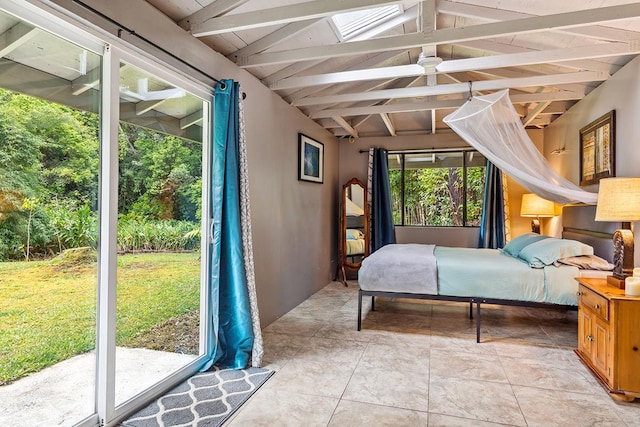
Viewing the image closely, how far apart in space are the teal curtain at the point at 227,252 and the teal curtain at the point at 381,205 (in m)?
3.26

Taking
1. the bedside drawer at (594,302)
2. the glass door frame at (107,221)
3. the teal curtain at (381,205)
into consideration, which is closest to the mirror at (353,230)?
the teal curtain at (381,205)

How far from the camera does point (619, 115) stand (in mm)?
2986

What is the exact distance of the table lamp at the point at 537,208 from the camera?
14.3 feet

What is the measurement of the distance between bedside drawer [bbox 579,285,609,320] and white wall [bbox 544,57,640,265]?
1.75 feet

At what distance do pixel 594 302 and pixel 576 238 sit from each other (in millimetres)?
1670

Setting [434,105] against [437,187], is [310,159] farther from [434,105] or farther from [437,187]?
[437,187]

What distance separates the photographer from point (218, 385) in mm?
2348

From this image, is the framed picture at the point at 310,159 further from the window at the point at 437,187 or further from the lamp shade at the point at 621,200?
the lamp shade at the point at 621,200

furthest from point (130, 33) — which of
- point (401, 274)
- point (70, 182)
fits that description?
point (401, 274)

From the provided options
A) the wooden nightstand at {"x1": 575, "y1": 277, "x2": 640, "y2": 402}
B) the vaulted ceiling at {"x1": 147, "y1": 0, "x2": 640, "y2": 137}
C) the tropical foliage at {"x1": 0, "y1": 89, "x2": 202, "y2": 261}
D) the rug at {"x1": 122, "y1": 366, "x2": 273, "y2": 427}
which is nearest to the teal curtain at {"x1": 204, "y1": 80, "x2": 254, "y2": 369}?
the rug at {"x1": 122, "y1": 366, "x2": 273, "y2": 427}

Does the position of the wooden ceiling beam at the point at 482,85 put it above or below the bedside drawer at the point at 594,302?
above

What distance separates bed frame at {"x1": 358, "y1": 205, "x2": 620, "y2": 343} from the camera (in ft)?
9.90

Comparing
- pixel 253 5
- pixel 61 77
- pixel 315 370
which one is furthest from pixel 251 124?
pixel 315 370

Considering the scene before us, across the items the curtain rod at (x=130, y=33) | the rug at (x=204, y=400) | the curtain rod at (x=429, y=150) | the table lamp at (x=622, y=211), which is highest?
the curtain rod at (x=429, y=150)
